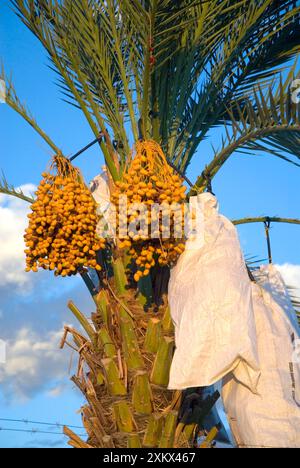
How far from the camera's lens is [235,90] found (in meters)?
5.48

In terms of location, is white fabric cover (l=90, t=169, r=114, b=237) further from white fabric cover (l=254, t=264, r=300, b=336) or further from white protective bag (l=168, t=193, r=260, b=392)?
white fabric cover (l=254, t=264, r=300, b=336)

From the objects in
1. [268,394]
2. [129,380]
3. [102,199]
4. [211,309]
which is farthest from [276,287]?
[102,199]

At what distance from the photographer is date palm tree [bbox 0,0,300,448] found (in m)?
4.18

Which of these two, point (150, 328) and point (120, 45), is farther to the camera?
point (120, 45)

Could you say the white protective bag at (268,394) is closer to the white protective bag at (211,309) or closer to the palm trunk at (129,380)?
the white protective bag at (211,309)

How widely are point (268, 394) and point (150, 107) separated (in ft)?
6.96

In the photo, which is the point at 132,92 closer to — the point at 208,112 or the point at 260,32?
the point at 208,112

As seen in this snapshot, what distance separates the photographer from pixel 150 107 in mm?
4809

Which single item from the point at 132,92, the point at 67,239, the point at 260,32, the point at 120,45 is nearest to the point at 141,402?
the point at 67,239

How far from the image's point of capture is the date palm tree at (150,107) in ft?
13.7
